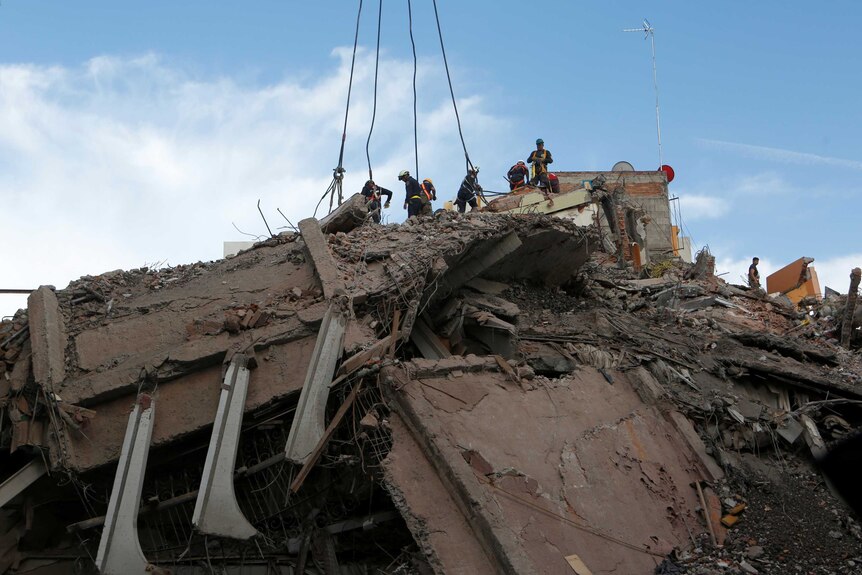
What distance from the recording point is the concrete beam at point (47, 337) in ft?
21.8

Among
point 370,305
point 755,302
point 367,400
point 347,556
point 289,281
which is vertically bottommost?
point 347,556

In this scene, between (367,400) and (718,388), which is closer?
(367,400)

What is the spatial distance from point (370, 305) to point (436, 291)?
32.1 inches

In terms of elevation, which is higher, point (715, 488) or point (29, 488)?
point (29, 488)

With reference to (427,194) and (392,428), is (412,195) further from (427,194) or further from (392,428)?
(392,428)

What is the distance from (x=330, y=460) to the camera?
19.8ft

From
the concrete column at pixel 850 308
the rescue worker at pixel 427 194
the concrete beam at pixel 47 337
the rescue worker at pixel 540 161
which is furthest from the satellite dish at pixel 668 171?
the concrete beam at pixel 47 337

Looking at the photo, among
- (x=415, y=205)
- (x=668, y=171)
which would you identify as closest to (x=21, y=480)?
(x=415, y=205)

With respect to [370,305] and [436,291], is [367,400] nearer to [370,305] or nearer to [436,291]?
[370,305]

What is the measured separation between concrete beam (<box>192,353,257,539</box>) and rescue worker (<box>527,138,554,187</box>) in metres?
11.7

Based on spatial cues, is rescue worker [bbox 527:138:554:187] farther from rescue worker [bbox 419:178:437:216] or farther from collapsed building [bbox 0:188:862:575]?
collapsed building [bbox 0:188:862:575]

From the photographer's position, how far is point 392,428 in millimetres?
5691

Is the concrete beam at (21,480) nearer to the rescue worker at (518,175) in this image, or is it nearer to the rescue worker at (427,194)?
the rescue worker at (427,194)

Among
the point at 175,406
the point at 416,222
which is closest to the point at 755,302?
the point at 416,222
